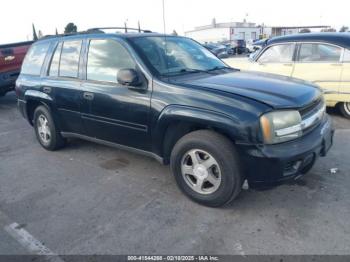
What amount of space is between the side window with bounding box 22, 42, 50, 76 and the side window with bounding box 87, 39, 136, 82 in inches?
50.0

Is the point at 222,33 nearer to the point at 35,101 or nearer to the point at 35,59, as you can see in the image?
the point at 35,59

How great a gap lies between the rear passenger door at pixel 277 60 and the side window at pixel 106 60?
4.11 meters

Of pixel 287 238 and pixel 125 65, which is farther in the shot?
pixel 125 65

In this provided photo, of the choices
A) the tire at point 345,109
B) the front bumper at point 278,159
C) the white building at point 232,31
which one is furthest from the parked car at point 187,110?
the white building at point 232,31

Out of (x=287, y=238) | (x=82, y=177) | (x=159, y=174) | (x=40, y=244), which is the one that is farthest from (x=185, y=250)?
(x=82, y=177)

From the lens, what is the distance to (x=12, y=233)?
3186 millimetres

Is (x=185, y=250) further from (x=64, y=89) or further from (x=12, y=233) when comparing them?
(x=64, y=89)

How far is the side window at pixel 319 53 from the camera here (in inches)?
251

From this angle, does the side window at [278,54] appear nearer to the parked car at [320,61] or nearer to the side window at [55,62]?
the parked car at [320,61]

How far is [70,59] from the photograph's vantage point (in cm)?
467

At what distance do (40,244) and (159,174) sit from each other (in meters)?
1.73

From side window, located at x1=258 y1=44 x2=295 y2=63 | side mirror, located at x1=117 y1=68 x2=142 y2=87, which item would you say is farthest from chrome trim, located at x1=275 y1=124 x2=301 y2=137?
side window, located at x1=258 y1=44 x2=295 y2=63

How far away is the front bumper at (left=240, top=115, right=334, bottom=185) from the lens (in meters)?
2.99

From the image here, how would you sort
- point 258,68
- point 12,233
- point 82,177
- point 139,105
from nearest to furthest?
point 12,233 < point 139,105 < point 82,177 < point 258,68
